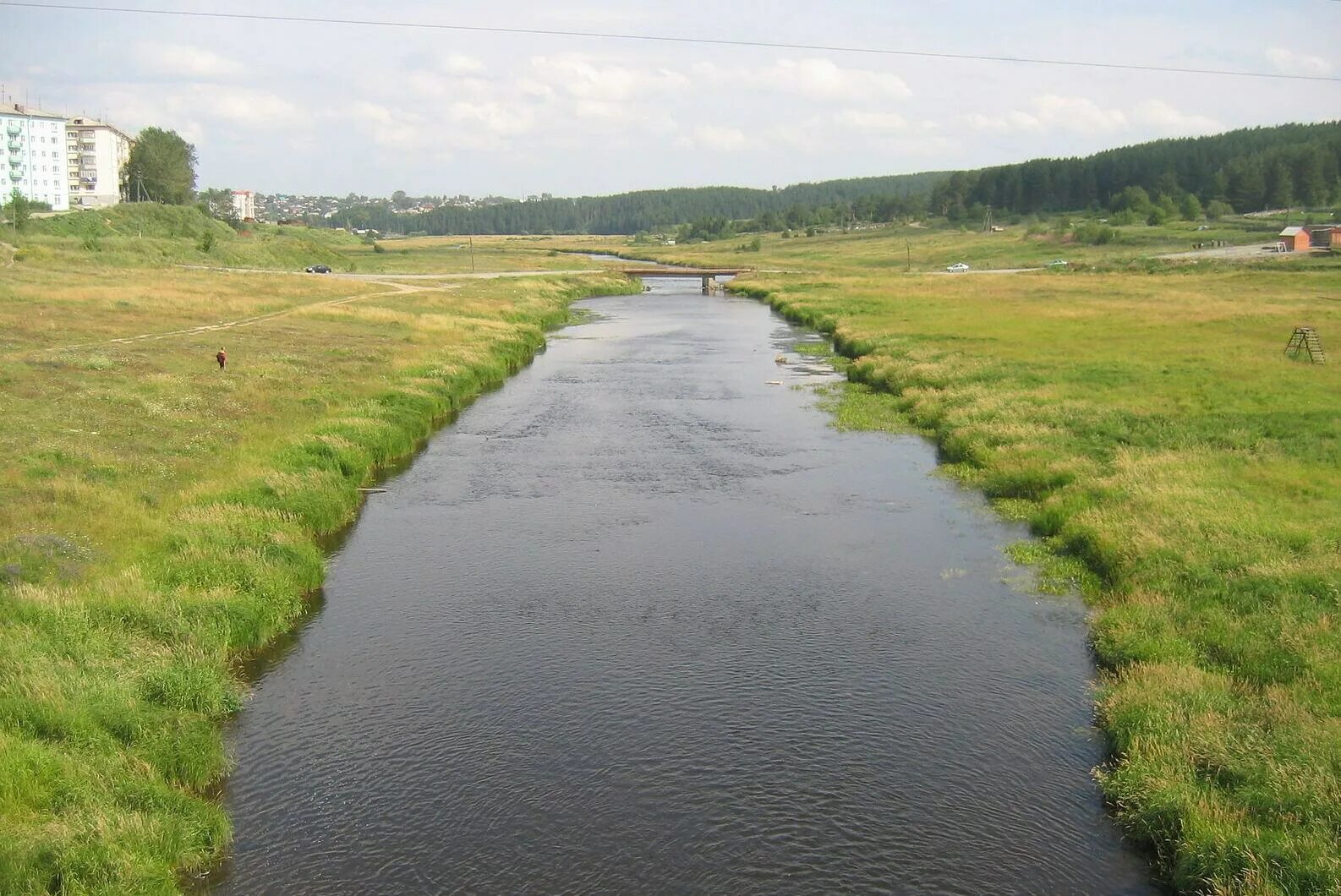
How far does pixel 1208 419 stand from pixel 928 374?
16.2 meters

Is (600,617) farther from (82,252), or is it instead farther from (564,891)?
(82,252)

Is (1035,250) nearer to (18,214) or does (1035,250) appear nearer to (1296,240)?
(1296,240)

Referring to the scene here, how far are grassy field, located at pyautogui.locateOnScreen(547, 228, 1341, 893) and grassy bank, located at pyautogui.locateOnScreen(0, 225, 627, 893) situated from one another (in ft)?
43.8

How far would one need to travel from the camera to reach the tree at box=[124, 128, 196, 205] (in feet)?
555

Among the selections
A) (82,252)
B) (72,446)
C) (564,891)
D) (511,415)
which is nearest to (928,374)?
(511,415)

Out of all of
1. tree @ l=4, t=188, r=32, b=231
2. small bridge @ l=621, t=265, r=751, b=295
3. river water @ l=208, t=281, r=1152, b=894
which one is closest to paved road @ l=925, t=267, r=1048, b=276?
small bridge @ l=621, t=265, r=751, b=295

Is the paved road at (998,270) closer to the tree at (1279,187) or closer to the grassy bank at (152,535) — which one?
the tree at (1279,187)

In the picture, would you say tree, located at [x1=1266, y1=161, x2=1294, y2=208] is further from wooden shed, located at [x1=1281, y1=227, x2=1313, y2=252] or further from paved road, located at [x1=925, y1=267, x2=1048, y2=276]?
paved road, located at [x1=925, y1=267, x2=1048, y2=276]

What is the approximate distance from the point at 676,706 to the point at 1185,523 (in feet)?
44.1

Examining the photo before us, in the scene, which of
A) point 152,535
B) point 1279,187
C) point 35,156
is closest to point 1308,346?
point 152,535

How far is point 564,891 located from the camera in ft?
45.0

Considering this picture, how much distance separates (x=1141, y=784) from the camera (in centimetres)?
1534

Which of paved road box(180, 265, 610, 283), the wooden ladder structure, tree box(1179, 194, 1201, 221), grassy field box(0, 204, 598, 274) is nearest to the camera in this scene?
the wooden ladder structure

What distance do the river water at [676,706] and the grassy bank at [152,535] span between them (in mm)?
1116
